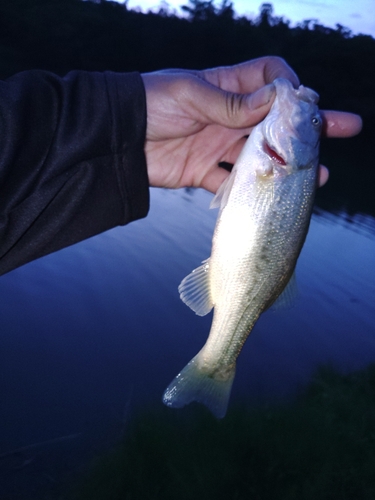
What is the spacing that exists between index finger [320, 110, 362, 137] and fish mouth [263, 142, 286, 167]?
25.3 inches

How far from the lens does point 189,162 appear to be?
3605 millimetres

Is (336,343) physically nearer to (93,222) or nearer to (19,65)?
(93,222)

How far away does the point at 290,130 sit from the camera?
8.95 feet

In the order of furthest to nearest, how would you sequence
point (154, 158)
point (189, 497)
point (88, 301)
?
point (88, 301) → point (189, 497) → point (154, 158)

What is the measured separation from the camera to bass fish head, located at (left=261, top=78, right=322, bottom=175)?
2684 mm

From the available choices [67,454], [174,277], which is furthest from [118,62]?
[67,454]

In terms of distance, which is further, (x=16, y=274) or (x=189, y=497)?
(x=16, y=274)

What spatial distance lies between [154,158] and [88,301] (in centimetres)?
400

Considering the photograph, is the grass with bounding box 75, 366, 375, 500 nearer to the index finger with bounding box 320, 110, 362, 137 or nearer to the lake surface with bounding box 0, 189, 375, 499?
the lake surface with bounding box 0, 189, 375, 499

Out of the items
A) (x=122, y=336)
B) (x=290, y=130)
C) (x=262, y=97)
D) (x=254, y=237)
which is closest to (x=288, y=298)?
(x=254, y=237)

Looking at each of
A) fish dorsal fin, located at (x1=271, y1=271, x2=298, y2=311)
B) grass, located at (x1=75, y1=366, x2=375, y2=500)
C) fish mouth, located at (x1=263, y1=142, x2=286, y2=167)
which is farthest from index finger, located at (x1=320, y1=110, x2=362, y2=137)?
grass, located at (x1=75, y1=366, x2=375, y2=500)

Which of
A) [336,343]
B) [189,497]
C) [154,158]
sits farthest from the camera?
[336,343]

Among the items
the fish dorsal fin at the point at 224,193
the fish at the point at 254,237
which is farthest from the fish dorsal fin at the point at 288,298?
the fish dorsal fin at the point at 224,193

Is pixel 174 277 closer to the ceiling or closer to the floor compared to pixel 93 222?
closer to the floor
